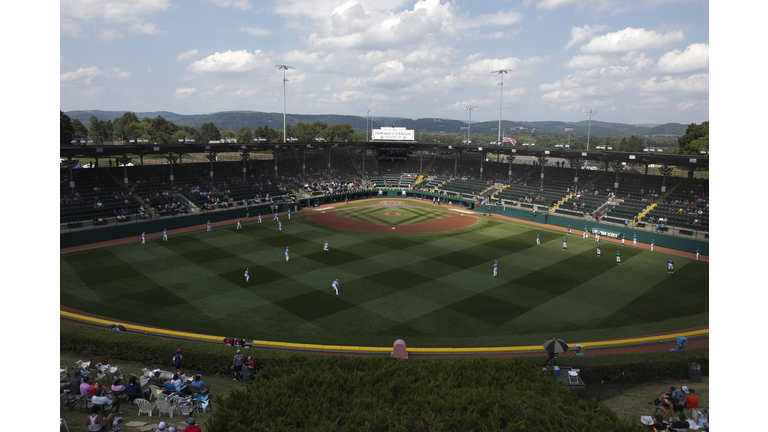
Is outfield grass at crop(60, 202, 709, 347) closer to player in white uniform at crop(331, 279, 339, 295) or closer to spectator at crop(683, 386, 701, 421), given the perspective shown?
player in white uniform at crop(331, 279, 339, 295)

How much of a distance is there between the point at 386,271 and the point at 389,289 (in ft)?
12.2

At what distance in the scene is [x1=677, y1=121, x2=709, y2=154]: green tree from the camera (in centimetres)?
7906

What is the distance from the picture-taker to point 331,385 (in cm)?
1119

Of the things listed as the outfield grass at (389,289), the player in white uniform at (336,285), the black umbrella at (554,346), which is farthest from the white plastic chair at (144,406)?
the player in white uniform at (336,285)

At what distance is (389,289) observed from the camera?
27.5 metres

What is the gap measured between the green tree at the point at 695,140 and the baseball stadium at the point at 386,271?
36.4m

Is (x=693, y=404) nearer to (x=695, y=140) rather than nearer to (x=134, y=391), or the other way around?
(x=134, y=391)

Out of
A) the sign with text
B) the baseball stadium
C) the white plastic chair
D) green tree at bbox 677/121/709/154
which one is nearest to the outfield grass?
the baseball stadium

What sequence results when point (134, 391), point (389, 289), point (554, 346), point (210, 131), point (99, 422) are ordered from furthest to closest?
point (210, 131) → point (389, 289) → point (554, 346) → point (134, 391) → point (99, 422)

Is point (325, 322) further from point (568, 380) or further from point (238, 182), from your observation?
point (238, 182)

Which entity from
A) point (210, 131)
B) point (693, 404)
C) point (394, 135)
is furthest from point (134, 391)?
point (210, 131)

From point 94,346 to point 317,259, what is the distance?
18659 mm

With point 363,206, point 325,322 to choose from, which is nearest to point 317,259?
point 325,322

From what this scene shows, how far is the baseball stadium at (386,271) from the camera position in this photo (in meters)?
16.4
